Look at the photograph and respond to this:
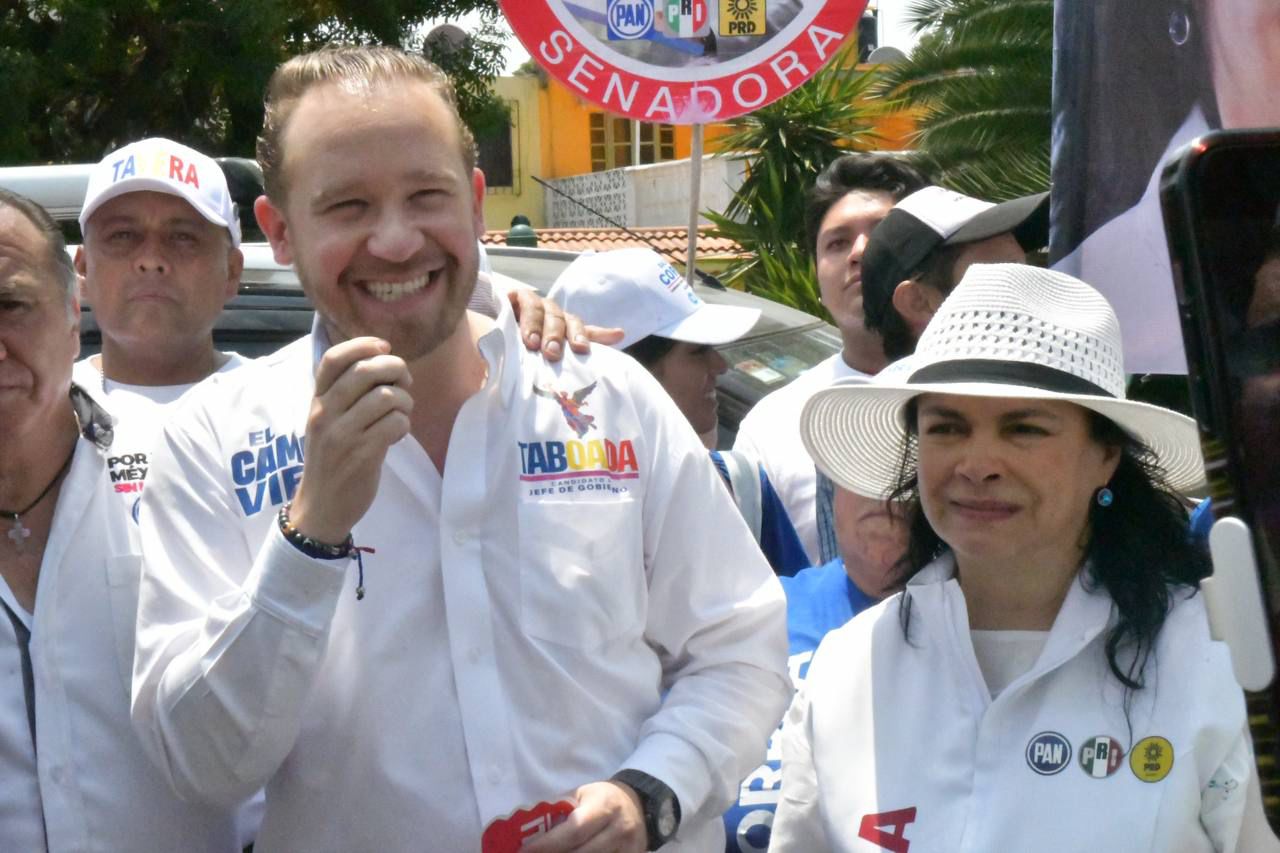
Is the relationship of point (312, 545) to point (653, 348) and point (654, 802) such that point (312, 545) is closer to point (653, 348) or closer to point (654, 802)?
point (654, 802)

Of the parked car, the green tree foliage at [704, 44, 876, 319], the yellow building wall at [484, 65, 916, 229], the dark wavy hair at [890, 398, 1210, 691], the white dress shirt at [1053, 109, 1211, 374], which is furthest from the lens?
the yellow building wall at [484, 65, 916, 229]

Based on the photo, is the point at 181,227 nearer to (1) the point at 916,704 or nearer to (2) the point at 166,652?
(2) the point at 166,652

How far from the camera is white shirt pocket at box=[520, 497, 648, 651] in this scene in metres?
2.21

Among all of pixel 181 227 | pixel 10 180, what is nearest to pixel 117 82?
pixel 10 180

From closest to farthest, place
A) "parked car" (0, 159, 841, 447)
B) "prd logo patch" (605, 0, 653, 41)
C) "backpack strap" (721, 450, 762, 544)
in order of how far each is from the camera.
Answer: "backpack strap" (721, 450, 762, 544), "prd logo patch" (605, 0, 653, 41), "parked car" (0, 159, 841, 447)

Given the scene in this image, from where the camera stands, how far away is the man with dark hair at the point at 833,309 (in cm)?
363

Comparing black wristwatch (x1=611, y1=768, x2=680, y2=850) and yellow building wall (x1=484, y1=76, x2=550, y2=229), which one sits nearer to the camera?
black wristwatch (x1=611, y1=768, x2=680, y2=850)

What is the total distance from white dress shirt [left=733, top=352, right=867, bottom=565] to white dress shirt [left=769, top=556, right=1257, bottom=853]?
1037 millimetres

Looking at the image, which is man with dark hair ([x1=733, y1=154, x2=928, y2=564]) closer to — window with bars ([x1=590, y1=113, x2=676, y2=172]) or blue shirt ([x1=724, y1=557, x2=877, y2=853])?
blue shirt ([x1=724, y1=557, x2=877, y2=853])

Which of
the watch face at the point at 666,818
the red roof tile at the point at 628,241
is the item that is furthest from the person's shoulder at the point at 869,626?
the red roof tile at the point at 628,241

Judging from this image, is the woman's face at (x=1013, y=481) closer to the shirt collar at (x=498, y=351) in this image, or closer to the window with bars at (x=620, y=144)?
the shirt collar at (x=498, y=351)

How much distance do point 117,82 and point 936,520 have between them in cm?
1589

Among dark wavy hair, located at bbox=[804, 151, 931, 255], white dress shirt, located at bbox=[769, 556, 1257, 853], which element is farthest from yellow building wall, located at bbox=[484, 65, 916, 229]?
white dress shirt, located at bbox=[769, 556, 1257, 853]

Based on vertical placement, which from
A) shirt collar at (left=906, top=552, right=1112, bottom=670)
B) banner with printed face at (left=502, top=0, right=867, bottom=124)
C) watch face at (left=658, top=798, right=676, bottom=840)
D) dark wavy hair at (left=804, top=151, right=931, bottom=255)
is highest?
banner with printed face at (left=502, top=0, right=867, bottom=124)
